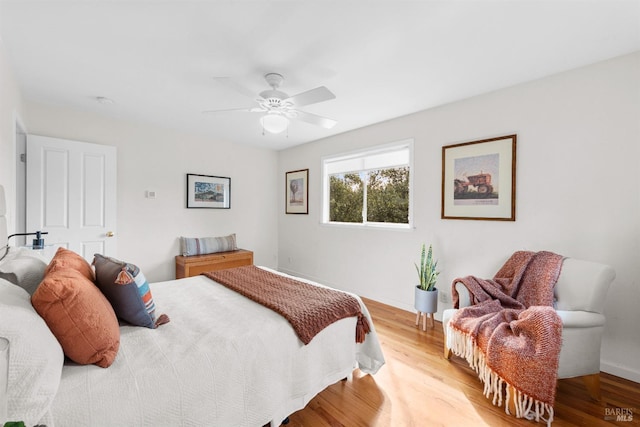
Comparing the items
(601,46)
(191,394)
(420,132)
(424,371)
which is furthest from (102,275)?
(601,46)

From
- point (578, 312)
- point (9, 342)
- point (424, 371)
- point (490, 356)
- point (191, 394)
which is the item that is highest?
point (9, 342)

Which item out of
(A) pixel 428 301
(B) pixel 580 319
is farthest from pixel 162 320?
(B) pixel 580 319

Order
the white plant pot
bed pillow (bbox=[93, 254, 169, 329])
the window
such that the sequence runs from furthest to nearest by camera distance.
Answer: the window, the white plant pot, bed pillow (bbox=[93, 254, 169, 329])

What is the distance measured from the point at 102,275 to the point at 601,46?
11.4 feet

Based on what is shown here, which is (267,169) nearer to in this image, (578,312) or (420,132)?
(420,132)

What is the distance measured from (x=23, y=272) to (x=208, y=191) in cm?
304

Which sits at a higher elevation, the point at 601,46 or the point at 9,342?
the point at 601,46

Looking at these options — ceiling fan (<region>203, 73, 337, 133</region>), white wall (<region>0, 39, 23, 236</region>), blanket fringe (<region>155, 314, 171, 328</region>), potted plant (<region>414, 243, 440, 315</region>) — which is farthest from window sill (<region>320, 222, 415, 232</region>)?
white wall (<region>0, 39, 23, 236</region>)

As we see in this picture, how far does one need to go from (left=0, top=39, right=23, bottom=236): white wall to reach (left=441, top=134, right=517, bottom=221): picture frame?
3.59m

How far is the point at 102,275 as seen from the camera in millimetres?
1489

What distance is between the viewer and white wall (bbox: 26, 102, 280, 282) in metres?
3.30

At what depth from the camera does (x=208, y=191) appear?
4305 millimetres

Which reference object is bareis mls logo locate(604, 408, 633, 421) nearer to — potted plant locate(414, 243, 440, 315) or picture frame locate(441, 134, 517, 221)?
potted plant locate(414, 243, 440, 315)

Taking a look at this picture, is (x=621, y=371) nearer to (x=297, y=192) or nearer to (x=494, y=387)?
(x=494, y=387)
